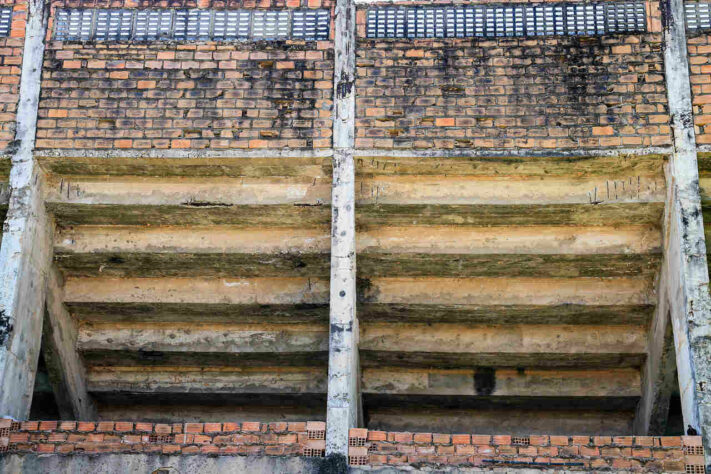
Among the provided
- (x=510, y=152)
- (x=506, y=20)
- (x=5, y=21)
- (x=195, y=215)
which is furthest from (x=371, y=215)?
(x=5, y=21)

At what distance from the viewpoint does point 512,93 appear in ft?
24.0

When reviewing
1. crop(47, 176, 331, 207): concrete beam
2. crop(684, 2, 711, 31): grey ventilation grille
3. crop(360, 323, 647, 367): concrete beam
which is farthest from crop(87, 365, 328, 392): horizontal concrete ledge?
crop(684, 2, 711, 31): grey ventilation grille

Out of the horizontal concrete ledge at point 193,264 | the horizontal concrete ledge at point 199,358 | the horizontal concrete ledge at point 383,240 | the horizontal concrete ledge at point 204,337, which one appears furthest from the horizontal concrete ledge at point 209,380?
the horizontal concrete ledge at point 383,240

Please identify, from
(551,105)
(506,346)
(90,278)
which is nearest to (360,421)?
(506,346)

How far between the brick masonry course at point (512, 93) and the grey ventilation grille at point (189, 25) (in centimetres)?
56

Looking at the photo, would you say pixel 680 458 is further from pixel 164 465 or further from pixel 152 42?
pixel 152 42

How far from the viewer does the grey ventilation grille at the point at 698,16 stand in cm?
746

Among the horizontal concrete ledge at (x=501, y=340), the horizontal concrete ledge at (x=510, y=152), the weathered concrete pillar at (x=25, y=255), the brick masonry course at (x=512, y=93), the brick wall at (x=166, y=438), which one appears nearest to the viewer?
the brick wall at (x=166, y=438)

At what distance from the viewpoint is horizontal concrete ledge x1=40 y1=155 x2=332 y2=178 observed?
284 inches

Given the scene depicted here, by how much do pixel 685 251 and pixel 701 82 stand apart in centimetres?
146

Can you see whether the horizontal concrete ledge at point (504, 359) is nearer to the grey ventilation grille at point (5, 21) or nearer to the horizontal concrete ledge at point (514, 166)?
the horizontal concrete ledge at point (514, 166)

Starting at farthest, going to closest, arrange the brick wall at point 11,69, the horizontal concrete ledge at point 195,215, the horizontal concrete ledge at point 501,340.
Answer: the horizontal concrete ledge at point 501,340, the horizontal concrete ledge at point 195,215, the brick wall at point 11,69

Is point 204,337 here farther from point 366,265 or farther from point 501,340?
point 501,340

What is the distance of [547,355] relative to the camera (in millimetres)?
7805
